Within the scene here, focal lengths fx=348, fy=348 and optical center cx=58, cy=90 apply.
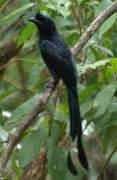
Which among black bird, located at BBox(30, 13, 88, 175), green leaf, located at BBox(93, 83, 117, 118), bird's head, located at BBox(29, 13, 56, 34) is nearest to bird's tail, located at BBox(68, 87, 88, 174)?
black bird, located at BBox(30, 13, 88, 175)

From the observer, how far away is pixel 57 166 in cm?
281

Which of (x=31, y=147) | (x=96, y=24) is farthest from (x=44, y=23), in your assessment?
(x=31, y=147)

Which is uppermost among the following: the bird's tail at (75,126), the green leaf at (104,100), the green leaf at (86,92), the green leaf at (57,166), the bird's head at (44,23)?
the bird's head at (44,23)

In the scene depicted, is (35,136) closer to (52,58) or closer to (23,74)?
(52,58)

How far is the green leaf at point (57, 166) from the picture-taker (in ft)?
9.16

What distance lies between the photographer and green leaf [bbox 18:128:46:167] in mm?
2643

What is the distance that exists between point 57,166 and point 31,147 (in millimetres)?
286

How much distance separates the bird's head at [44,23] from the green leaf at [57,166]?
51.6 inches

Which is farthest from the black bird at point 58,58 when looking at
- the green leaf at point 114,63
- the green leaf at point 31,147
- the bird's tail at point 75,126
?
the green leaf at point 114,63

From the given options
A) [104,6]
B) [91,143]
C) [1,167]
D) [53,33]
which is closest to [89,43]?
[104,6]

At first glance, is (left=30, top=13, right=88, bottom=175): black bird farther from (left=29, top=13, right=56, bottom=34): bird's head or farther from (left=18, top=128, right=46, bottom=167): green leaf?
(left=18, top=128, right=46, bottom=167): green leaf

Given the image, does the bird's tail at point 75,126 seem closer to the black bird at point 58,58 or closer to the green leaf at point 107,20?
the black bird at point 58,58

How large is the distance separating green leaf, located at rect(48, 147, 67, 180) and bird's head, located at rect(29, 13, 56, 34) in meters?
1.31

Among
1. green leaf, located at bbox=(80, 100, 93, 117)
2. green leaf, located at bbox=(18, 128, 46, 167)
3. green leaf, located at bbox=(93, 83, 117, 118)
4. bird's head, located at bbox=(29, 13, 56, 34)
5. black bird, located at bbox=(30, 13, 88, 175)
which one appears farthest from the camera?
bird's head, located at bbox=(29, 13, 56, 34)
